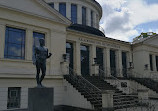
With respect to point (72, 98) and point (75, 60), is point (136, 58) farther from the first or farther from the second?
point (72, 98)

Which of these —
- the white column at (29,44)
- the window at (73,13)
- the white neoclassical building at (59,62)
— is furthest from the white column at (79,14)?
the white column at (29,44)

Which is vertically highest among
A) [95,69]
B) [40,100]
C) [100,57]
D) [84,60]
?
[100,57]

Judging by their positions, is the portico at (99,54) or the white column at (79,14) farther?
the white column at (79,14)

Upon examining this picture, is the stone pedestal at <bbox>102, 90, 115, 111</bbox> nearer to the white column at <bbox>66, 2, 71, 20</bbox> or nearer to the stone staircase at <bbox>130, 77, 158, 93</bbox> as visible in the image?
the stone staircase at <bbox>130, 77, 158, 93</bbox>

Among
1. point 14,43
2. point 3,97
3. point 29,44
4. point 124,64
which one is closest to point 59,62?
point 29,44

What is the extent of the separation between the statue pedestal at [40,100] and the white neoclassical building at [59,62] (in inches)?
150

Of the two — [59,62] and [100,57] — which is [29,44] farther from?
[100,57]

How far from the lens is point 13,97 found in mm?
12023

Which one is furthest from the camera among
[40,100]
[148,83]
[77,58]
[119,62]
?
[119,62]

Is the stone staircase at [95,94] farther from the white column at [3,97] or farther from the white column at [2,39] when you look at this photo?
the white column at [2,39]

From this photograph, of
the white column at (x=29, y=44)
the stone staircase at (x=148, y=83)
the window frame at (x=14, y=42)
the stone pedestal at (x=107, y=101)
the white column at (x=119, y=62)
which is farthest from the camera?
the white column at (x=119, y=62)

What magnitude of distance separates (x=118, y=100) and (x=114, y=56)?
857 centimetres

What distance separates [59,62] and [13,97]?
14.4 feet

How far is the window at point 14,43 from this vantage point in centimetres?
1253
